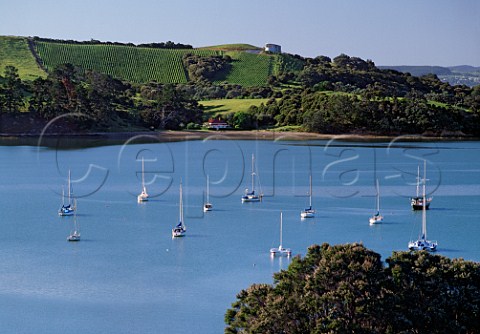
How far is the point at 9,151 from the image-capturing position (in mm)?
98125

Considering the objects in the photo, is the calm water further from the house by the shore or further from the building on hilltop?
the building on hilltop

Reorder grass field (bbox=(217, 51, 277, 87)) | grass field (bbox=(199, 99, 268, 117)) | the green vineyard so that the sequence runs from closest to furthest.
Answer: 1. grass field (bbox=(199, 99, 268, 117))
2. the green vineyard
3. grass field (bbox=(217, 51, 277, 87))

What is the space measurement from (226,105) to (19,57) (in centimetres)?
4412

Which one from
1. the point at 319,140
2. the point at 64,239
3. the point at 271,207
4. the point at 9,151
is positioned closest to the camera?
the point at 64,239

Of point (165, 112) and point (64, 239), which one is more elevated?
point (165, 112)

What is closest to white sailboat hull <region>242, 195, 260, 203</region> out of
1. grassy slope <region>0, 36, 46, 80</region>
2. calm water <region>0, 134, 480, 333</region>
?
calm water <region>0, 134, 480, 333</region>

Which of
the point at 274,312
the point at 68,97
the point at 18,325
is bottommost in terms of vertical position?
the point at 18,325

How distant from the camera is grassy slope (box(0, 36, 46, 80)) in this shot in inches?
5526

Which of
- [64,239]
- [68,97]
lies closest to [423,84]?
[68,97]

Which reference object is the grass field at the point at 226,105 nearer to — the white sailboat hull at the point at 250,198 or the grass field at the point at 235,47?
the grass field at the point at 235,47

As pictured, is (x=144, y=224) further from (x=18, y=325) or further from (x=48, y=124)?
(x=48, y=124)

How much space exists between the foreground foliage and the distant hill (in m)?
124

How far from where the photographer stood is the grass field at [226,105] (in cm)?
12800

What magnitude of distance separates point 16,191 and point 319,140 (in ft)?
186
